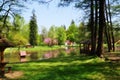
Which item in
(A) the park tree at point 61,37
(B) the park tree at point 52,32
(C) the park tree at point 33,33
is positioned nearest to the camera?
(C) the park tree at point 33,33

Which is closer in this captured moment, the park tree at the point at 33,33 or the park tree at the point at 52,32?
the park tree at the point at 33,33

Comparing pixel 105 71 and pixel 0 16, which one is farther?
pixel 0 16

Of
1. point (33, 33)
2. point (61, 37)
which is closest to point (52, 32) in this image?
point (61, 37)

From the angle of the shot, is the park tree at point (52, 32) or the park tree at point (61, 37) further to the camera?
the park tree at point (52, 32)

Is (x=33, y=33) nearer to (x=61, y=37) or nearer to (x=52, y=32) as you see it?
(x=61, y=37)

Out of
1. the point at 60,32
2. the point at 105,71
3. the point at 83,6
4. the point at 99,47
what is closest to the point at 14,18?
the point at 83,6

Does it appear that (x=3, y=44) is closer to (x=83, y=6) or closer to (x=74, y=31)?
(x=83, y=6)

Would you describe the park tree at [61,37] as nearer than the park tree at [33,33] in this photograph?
No

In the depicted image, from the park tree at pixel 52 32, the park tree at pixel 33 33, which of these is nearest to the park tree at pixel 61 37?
the park tree at pixel 52 32

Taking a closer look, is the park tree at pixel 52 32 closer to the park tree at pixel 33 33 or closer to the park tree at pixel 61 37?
the park tree at pixel 61 37

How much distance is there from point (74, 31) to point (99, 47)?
108512 millimetres

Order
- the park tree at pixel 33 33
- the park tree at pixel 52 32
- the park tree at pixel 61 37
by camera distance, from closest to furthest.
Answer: the park tree at pixel 33 33, the park tree at pixel 61 37, the park tree at pixel 52 32

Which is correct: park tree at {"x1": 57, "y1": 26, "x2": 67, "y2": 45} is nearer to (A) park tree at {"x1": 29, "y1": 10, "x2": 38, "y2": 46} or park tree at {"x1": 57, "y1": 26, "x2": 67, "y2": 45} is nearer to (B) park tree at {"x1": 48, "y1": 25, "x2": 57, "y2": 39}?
(B) park tree at {"x1": 48, "y1": 25, "x2": 57, "y2": 39}

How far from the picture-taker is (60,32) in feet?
417
